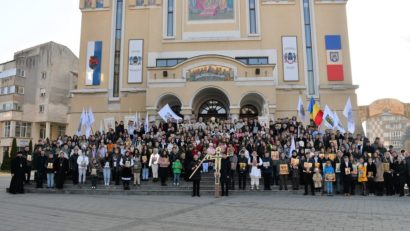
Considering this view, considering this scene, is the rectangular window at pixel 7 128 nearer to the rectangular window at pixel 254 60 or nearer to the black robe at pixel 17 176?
the rectangular window at pixel 254 60

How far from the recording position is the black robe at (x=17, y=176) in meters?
15.1

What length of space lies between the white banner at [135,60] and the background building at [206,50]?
0.09 metres

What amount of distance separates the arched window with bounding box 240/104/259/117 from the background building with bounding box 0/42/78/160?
3393cm

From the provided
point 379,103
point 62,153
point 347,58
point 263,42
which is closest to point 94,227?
point 62,153

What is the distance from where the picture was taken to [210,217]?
888 centimetres

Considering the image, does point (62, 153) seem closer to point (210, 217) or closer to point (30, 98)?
point (210, 217)


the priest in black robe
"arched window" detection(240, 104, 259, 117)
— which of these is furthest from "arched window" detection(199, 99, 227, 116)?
the priest in black robe

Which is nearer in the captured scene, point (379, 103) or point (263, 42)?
point (263, 42)

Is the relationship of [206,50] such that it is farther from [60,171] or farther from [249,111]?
[60,171]

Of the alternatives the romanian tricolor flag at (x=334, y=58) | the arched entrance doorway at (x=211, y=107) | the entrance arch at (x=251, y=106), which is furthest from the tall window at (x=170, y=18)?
the romanian tricolor flag at (x=334, y=58)

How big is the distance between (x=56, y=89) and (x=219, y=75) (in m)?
35.3

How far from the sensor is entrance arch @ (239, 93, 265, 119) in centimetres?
2645

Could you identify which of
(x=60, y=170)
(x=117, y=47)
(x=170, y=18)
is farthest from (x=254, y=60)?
(x=60, y=170)

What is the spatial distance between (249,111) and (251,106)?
47cm
